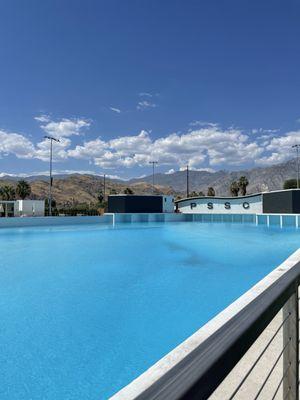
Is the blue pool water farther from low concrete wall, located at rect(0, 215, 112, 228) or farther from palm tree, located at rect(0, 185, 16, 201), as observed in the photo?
palm tree, located at rect(0, 185, 16, 201)

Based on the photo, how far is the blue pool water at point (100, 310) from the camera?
4.42 m

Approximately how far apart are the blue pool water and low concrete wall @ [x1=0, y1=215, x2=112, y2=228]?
54.0 ft

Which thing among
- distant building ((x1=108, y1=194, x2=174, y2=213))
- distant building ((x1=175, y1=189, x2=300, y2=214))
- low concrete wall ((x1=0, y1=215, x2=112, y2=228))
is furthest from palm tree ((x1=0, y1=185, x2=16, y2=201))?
distant building ((x1=175, y1=189, x2=300, y2=214))

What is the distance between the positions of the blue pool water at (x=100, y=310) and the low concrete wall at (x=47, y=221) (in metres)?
16.5

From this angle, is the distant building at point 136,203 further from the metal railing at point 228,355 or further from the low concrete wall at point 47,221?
the metal railing at point 228,355

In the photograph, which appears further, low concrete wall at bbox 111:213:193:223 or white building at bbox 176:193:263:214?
low concrete wall at bbox 111:213:193:223

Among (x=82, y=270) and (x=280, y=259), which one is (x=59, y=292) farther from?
(x=280, y=259)

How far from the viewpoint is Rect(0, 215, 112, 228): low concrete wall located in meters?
29.2

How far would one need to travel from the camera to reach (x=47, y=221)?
103 ft

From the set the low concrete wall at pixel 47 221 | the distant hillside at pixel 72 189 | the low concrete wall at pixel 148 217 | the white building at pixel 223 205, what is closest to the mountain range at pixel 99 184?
the distant hillside at pixel 72 189

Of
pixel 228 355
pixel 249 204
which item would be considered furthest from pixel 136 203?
pixel 228 355

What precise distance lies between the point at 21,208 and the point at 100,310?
29.3 m

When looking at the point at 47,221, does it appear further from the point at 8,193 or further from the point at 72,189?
the point at 72,189

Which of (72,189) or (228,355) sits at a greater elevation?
(72,189)
